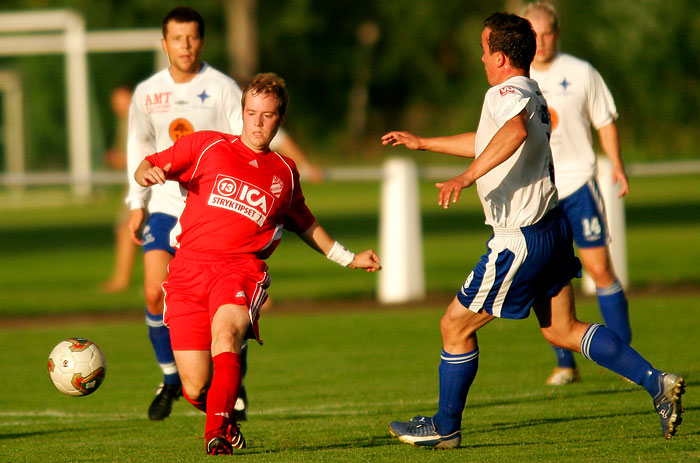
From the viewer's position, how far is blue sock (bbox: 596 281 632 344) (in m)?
7.58

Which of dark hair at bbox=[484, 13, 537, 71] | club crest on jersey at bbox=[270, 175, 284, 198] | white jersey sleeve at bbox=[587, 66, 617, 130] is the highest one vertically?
dark hair at bbox=[484, 13, 537, 71]

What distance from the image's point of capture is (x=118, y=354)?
9273mm

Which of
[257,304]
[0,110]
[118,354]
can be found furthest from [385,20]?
[257,304]

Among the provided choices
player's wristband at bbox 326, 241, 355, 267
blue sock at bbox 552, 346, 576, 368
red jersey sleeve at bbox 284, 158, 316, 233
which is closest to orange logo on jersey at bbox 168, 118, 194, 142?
red jersey sleeve at bbox 284, 158, 316, 233

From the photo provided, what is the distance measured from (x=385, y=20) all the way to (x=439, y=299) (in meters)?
46.1

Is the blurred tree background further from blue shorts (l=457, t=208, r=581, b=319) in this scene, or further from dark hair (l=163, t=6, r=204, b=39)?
blue shorts (l=457, t=208, r=581, b=319)

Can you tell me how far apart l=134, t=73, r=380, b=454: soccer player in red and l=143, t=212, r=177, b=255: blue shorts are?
3.50 feet

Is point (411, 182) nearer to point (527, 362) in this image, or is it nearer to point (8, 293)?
point (527, 362)

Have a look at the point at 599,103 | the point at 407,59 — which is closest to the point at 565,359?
the point at 599,103

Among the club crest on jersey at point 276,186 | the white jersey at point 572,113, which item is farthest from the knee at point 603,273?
the club crest on jersey at point 276,186

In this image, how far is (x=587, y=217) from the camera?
7.46 m

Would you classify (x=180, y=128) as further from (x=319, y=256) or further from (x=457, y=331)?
(x=319, y=256)

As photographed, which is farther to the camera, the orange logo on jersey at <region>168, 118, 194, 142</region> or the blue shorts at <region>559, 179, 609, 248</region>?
the blue shorts at <region>559, 179, 609, 248</region>

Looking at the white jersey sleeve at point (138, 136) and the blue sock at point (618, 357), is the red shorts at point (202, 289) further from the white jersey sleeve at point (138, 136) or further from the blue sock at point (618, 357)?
the blue sock at point (618, 357)
